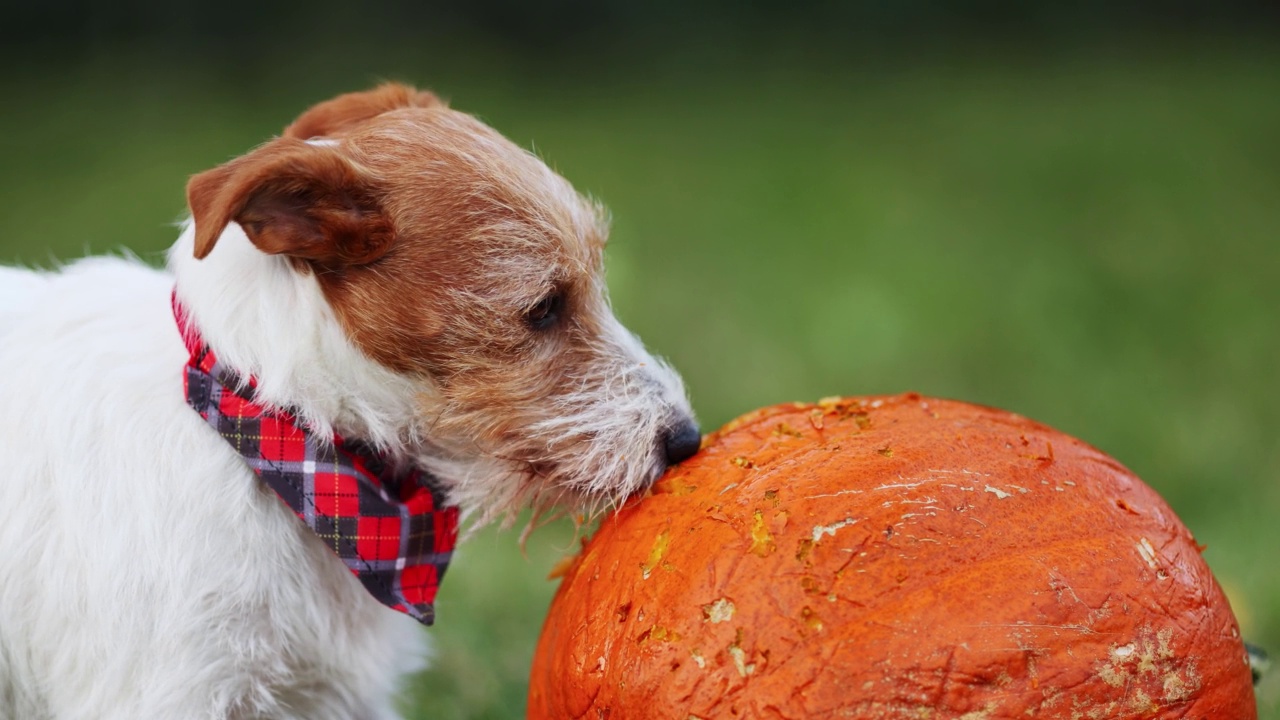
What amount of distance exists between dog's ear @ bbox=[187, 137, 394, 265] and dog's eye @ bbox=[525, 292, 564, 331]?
353 mm

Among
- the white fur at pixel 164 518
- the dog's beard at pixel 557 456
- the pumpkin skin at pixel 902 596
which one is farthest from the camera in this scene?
the dog's beard at pixel 557 456

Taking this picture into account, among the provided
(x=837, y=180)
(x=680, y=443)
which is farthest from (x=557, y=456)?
(x=837, y=180)

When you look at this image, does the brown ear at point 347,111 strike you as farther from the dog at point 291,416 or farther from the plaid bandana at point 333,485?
the plaid bandana at point 333,485

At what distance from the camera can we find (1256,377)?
622 centimetres

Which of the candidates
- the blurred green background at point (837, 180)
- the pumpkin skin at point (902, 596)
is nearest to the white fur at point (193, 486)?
the pumpkin skin at point (902, 596)

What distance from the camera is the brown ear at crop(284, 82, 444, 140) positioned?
2998 mm

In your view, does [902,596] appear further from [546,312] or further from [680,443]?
[546,312]

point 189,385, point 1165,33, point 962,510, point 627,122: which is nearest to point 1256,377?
point 962,510

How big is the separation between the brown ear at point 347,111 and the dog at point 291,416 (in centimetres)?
23

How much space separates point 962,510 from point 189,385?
1595 mm

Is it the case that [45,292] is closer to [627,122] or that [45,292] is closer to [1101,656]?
[1101,656]

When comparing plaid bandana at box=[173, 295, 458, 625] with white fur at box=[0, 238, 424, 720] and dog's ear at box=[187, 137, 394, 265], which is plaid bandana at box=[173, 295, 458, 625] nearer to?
white fur at box=[0, 238, 424, 720]

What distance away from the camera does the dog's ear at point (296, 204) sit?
7.51 ft

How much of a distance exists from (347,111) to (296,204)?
0.64 m
